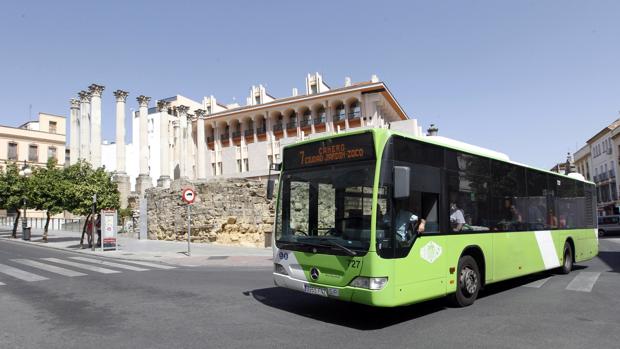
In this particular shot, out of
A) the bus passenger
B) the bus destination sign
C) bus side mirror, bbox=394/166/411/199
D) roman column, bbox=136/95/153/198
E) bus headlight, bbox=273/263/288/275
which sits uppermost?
roman column, bbox=136/95/153/198

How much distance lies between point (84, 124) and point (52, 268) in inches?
1492

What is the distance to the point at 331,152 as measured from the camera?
6.49 m

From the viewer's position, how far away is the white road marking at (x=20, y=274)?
1077cm

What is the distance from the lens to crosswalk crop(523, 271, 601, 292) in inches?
348

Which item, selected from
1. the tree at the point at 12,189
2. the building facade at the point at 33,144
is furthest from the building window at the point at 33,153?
the tree at the point at 12,189

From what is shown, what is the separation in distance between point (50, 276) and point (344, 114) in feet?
149

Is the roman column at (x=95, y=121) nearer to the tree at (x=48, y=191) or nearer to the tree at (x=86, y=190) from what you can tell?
the tree at (x=48, y=191)

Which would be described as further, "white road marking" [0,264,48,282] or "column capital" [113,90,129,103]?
"column capital" [113,90,129,103]

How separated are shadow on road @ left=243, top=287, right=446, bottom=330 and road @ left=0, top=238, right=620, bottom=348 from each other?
2 centimetres

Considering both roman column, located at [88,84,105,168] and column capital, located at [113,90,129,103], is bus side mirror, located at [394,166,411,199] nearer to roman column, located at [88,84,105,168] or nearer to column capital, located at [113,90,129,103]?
roman column, located at [88,84,105,168]

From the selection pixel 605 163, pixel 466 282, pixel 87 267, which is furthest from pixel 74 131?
pixel 605 163

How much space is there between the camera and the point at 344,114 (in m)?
53.8

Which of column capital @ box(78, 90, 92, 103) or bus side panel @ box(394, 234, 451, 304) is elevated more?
column capital @ box(78, 90, 92, 103)

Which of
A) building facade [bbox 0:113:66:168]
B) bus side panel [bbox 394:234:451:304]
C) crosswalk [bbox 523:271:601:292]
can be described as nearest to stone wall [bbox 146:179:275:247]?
crosswalk [bbox 523:271:601:292]
